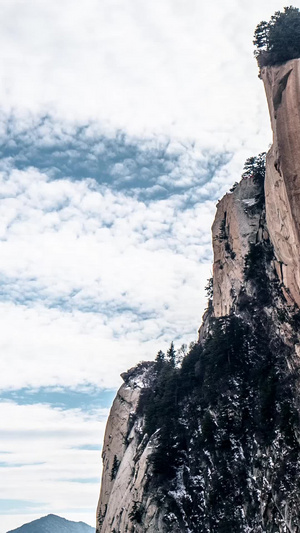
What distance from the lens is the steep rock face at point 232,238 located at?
57.2m

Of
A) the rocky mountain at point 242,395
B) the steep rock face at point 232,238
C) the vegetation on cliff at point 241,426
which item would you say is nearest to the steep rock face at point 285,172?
the rocky mountain at point 242,395

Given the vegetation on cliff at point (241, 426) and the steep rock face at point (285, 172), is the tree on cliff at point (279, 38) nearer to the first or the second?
the steep rock face at point (285, 172)

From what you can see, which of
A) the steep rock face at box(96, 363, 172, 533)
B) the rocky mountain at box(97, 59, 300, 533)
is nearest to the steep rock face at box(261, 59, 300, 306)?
the rocky mountain at box(97, 59, 300, 533)

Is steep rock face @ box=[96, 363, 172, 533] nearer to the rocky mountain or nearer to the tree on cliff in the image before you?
the rocky mountain

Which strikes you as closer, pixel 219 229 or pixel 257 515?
pixel 257 515

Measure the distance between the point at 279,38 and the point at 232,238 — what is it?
896 inches

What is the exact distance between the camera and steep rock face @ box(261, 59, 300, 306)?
3766 cm

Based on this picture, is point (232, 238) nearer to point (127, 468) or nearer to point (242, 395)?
point (242, 395)

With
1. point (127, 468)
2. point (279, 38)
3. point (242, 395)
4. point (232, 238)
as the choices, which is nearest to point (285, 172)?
point (279, 38)

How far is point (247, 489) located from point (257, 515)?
2842mm

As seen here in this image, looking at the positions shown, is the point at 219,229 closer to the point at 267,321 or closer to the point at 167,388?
the point at 267,321

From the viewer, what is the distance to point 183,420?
5850 cm

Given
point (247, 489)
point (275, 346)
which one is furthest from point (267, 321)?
point (247, 489)

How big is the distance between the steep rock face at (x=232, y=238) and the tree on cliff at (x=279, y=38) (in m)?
16.1
